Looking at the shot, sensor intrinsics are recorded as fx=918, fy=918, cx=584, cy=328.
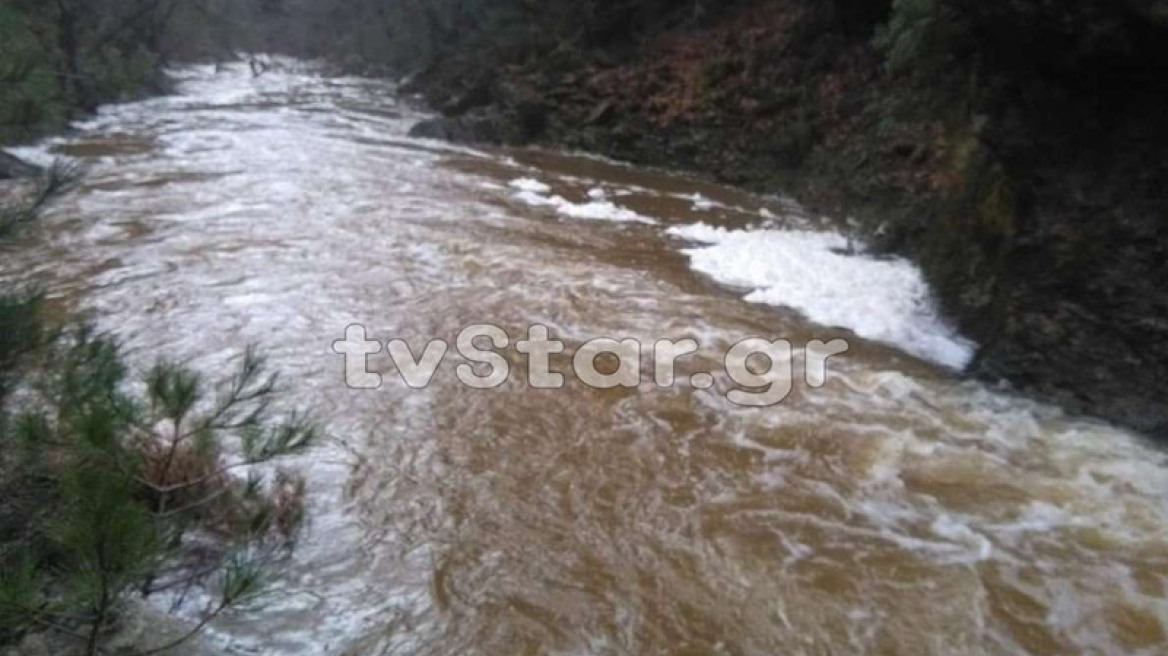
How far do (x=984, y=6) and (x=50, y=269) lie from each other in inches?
319

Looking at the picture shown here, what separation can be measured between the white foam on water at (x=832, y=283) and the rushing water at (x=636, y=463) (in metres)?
0.05

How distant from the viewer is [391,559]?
169 inches

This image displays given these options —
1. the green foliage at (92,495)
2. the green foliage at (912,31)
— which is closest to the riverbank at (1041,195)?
the green foliage at (912,31)

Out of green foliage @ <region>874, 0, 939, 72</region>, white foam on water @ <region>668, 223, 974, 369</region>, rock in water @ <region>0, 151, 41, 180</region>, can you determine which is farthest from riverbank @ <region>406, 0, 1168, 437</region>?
rock in water @ <region>0, 151, 41, 180</region>

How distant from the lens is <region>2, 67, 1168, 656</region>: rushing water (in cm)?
400

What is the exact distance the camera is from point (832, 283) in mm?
9266

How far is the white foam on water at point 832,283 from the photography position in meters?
7.84

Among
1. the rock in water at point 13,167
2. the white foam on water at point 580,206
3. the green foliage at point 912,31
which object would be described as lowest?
the rock in water at point 13,167

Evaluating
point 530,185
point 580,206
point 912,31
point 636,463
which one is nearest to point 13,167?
point 530,185

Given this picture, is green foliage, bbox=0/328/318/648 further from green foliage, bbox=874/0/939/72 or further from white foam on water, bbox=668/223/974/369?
green foliage, bbox=874/0/939/72

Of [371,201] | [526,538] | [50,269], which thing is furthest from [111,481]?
[371,201]

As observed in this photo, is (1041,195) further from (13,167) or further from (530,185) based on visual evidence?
(13,167)

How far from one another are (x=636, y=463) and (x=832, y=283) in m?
4.64

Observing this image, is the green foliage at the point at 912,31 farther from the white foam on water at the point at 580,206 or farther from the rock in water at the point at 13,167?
the rock in water at the point at 13,167
